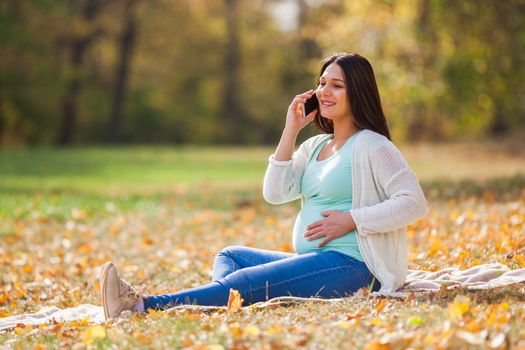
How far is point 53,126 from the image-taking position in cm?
3512

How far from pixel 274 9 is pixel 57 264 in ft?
116

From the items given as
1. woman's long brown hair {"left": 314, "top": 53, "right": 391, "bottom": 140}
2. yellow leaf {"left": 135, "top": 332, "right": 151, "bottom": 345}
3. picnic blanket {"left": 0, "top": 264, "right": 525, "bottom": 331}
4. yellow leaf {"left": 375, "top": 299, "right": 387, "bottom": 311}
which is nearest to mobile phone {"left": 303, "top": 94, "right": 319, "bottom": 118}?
woman's long brown hair {"left": 314, "top": 53, "right": 391, "bottom": 140}

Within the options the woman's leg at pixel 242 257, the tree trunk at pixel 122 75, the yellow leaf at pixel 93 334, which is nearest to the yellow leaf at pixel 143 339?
the yellow leaf at pixel 93 334

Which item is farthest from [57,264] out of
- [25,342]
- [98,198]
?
[98,198]

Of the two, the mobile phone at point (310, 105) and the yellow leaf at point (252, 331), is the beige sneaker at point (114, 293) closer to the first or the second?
the yellow leaf at point (252, 331)

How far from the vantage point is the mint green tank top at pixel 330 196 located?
15.2 ft

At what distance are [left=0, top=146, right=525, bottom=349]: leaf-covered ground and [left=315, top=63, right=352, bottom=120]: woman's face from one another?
1080 millimetres

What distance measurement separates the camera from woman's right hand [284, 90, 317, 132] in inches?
195

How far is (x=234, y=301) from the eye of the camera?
14.3 feet

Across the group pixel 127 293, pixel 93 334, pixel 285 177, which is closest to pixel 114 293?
pixel 127 293

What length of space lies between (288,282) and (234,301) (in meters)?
0.36

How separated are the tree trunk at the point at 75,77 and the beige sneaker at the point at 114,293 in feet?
92.9

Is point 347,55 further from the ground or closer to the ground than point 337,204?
further from the ground

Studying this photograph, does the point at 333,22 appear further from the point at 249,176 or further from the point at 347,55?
the point at 347,55
